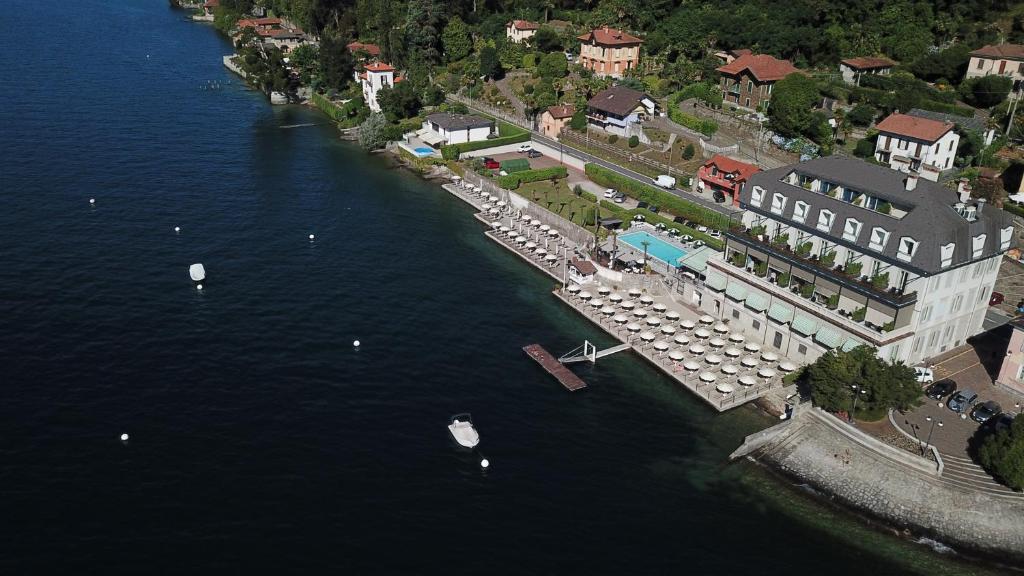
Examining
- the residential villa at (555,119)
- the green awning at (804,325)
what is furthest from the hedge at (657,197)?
the green awning at (804,325)

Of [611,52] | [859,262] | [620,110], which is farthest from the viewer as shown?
[611,52]

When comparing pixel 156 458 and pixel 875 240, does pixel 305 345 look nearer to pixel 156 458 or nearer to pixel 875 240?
pixel 156 458

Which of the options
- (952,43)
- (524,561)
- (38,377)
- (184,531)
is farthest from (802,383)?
(952,43)

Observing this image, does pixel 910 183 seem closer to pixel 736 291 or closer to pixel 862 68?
pixel 736 291

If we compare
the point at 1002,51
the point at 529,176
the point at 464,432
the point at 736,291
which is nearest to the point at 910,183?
the point at 736,291

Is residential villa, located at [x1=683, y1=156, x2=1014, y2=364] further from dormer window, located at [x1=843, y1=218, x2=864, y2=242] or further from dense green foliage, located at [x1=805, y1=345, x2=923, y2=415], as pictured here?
dense green foliage, located at [x1=805, y1=345, x2=923, y2=415]

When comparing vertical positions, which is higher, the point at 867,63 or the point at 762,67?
the point at 867,63

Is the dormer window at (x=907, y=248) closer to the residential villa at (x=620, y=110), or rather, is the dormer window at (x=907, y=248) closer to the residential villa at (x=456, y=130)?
the residential villa at (x=620, y=110)
